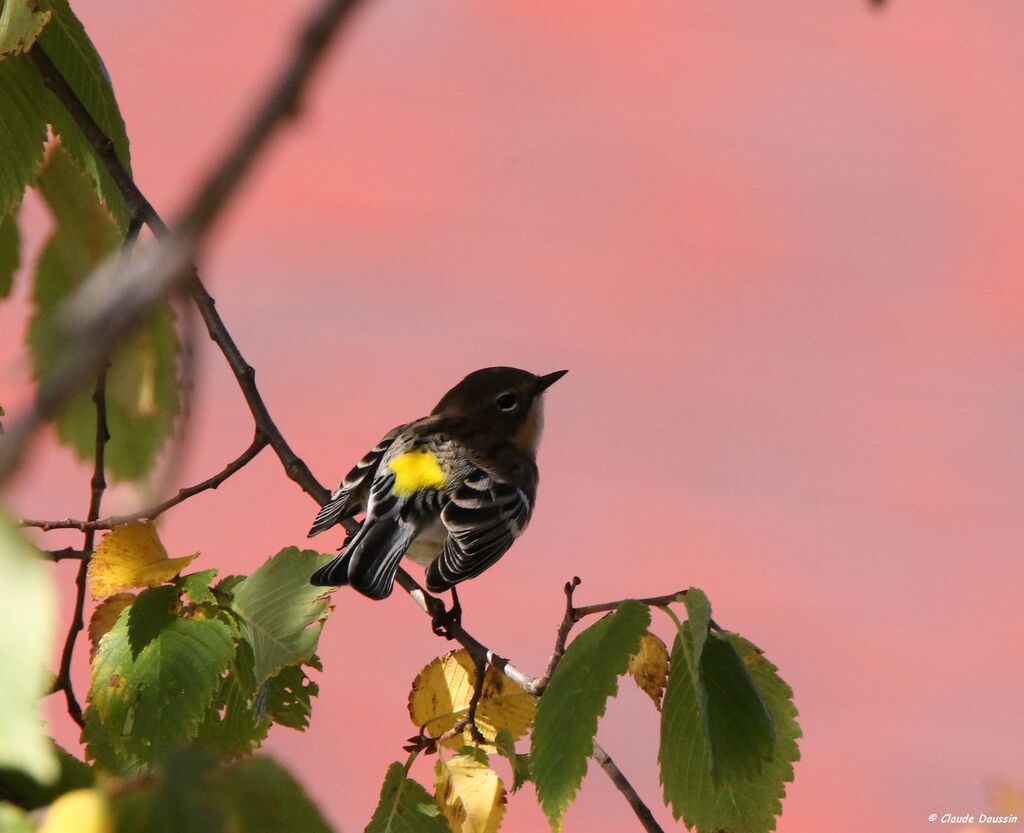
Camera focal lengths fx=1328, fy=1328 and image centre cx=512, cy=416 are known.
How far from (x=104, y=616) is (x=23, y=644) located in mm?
2246

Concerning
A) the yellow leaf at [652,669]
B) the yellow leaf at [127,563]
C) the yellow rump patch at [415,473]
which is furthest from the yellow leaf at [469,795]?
the yellow rump patch at [415,473]

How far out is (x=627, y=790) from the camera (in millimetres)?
2525

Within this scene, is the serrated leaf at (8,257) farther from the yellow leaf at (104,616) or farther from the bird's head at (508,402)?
the bird's head at (508,402)

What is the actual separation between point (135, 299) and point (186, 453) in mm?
910

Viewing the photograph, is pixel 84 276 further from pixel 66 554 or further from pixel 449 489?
pixel 449 489

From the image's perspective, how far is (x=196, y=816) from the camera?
1.21 meters

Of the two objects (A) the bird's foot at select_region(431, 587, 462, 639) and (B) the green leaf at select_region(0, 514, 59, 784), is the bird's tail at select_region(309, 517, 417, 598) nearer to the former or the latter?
(A) the bird's foot at select_region(431, 587, 462, 639)

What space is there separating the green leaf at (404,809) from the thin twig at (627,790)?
382 mm

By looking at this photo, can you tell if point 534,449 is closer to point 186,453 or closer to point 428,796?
point 428,796

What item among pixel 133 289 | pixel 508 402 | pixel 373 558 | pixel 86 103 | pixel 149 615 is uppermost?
pixel 508 402

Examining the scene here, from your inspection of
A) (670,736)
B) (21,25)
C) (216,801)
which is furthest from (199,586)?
(216,801)

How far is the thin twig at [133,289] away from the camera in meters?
0.48

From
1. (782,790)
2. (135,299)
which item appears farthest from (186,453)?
(782,790)

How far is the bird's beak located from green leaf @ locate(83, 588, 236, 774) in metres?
3.85
